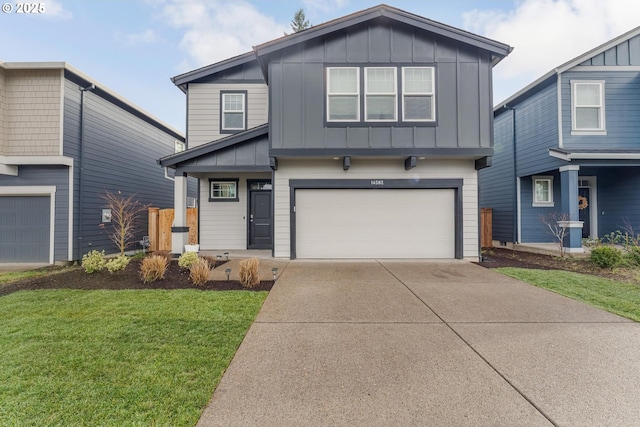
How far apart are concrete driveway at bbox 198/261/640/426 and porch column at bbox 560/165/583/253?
561 cm

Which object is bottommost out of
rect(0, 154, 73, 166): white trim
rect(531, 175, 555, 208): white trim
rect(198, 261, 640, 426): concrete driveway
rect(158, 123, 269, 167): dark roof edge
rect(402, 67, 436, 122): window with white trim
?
rect(198, 261, 640, 426): concrete driveway

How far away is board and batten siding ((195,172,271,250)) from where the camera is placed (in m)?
10.0

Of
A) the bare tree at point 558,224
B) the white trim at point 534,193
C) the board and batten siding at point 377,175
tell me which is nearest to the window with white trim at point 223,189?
the board and batten siding at point 377,175

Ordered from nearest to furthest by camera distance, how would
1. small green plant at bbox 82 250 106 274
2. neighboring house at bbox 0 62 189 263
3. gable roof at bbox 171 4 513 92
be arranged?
small green plant at bbox 82 250 106 274, gable roof at bbox 171 4 513 92, neighboring house at bbox 0 62 189 263

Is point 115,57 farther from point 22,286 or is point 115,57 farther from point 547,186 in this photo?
point 547,186

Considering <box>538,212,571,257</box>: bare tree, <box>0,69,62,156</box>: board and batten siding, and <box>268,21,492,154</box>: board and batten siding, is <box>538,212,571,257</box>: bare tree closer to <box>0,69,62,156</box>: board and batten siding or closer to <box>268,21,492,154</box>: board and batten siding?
<box>268,21,492,154</box>: board and batten siding

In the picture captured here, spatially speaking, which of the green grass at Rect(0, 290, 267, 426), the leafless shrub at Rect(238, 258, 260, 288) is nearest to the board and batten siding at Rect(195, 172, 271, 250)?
the leafless shrub at Rect(238, 258, 260, 288)

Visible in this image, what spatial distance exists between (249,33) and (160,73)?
5.33 metres

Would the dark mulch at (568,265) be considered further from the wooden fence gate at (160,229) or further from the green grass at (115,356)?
the wooden fence gate at (160,229)

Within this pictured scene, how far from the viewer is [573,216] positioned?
8.95 metres

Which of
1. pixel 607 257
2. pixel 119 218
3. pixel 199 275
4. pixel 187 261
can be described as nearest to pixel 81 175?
pixel 119 218

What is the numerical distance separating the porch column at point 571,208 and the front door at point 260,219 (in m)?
9.41

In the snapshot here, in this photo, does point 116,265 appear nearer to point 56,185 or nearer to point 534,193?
point 56,185

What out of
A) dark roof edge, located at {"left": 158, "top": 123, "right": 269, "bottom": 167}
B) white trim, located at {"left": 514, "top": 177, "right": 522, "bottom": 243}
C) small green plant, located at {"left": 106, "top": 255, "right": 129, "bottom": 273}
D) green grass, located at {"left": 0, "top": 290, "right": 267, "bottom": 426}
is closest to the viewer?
green grass, located at {"left": 0, "top": 290, "right": 267, "bottom": 426}
